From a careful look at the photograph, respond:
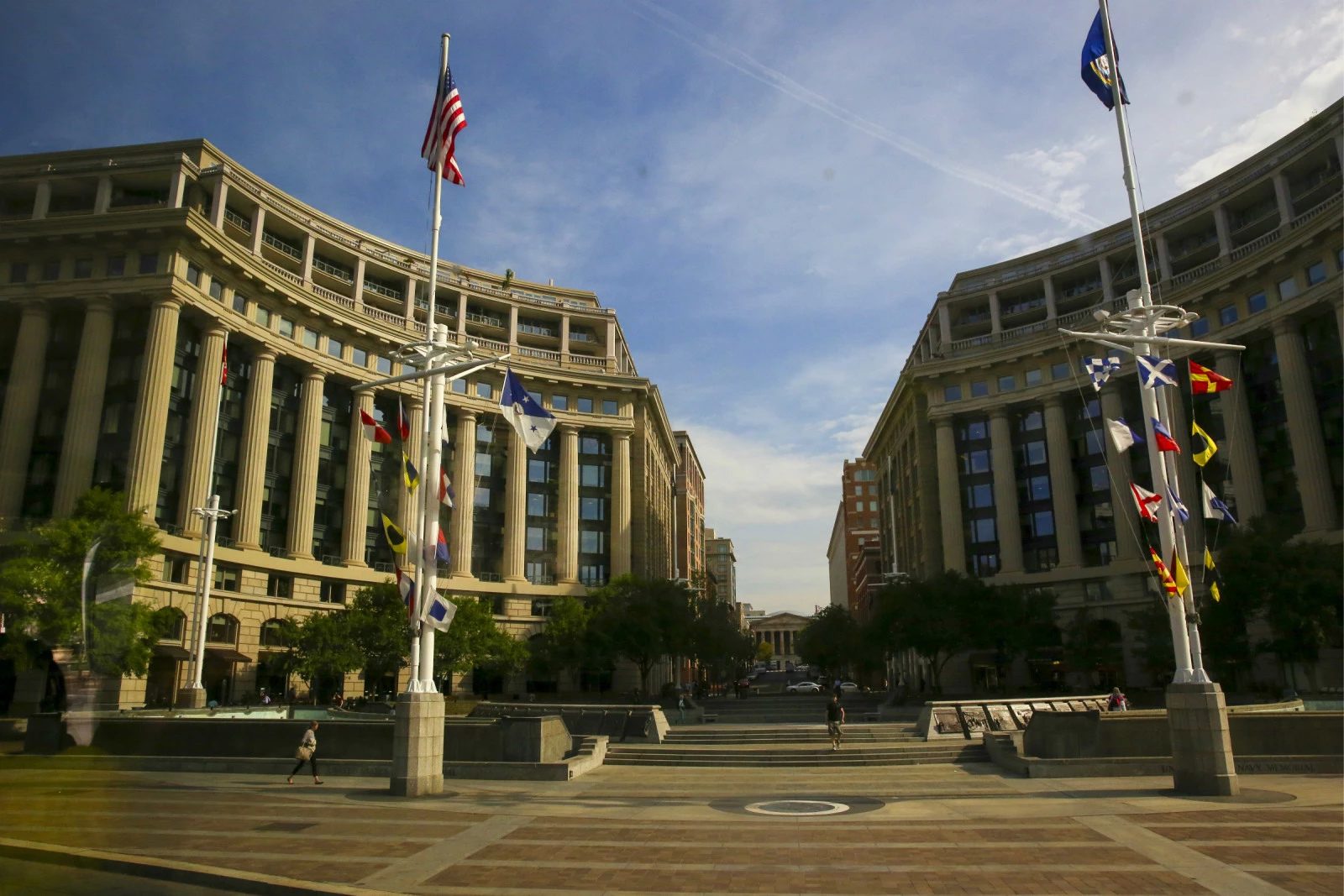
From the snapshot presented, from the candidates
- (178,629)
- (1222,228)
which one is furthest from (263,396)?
(1222,228)

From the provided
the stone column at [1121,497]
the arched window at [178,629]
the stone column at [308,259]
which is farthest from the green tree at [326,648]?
the stone column at [1121,497]

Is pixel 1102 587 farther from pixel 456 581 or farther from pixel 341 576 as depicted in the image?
pixel 341 576

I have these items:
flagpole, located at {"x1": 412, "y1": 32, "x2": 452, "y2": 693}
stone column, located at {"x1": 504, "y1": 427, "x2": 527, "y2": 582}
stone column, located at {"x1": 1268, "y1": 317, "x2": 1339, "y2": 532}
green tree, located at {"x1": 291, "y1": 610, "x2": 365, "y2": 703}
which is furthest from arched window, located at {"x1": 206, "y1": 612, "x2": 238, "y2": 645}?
stone column, located at {"x1": 1268, "y1": 317, "x2": 1339, "y2": 532}

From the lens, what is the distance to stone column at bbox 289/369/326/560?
6072 cm

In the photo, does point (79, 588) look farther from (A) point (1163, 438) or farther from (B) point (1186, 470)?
(B) point (1186, 470)

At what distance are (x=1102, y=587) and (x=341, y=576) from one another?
192ft

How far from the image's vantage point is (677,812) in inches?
690

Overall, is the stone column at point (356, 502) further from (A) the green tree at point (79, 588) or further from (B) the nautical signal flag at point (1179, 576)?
(B) the nautical signal flag at point (1179, 576)

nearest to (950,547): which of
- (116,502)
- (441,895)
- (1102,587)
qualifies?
(1102,587)

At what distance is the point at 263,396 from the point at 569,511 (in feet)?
93.7

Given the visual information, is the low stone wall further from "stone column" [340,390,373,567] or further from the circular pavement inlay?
"stone column" [340,390,373,567]

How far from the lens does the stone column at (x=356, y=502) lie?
64.9 m

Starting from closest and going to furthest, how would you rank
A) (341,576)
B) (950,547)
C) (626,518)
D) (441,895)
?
1. (441,895)
2. (341,576)
3. (950,547)
4. (626,518)

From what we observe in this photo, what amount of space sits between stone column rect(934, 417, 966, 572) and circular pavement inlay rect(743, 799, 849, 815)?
60.8 meters
